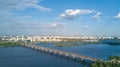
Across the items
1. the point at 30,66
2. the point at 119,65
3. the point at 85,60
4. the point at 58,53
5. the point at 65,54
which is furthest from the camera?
the point at 58,53

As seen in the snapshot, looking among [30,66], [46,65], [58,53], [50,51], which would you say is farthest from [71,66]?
[50,51]

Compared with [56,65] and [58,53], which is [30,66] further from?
[58,53]

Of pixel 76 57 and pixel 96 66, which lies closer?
pixel 96 66

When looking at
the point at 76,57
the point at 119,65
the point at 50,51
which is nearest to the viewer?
the point at 119,65

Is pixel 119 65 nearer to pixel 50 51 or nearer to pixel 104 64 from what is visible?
pixel 104 64

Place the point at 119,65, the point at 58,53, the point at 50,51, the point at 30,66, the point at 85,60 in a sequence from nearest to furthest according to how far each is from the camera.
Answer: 1. the point at 119,65
2. the point at 30,66
3. the point at 85,60
4. the point at 58,53
5. the point at 50,51

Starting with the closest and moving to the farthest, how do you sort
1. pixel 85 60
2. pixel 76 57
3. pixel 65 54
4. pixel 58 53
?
pixel 85 60 → pixel 76 57 → pixel 65 54 → pixel 58 53

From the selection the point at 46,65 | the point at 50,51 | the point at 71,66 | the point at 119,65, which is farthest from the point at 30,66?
the point at 50,51

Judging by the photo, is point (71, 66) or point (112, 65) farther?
point (71, 66)
